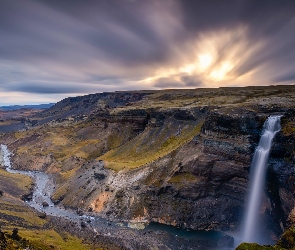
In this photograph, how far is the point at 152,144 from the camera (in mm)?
118875

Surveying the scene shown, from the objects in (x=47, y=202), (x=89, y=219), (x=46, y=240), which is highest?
(x=46, y=240)

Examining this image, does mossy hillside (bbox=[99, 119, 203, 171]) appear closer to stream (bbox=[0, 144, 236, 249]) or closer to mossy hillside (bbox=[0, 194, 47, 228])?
stream (bbox=[0, 144, 236, 249])

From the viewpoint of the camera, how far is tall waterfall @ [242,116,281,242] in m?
71.5

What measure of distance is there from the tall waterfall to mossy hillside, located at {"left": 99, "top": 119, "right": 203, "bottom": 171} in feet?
99.4

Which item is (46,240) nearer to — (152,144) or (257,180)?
(257,180)

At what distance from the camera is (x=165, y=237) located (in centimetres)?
7200

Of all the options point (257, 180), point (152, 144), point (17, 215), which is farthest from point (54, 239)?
point (152, 144)

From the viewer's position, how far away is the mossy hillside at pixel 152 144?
105m

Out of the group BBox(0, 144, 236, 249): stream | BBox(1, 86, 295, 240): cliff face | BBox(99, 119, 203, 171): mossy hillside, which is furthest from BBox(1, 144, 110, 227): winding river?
BBox(99, 119, 203, 171): mossy hillside

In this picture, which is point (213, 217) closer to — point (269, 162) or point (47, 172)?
point (269, 162)

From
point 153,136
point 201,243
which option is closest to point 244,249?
point 201,243

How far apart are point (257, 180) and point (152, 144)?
51573 millimetres

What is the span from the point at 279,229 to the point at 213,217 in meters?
15.5

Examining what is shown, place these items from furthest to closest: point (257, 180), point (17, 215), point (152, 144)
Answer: point (152, 144) → point (17, 215) → point (257, 180)
